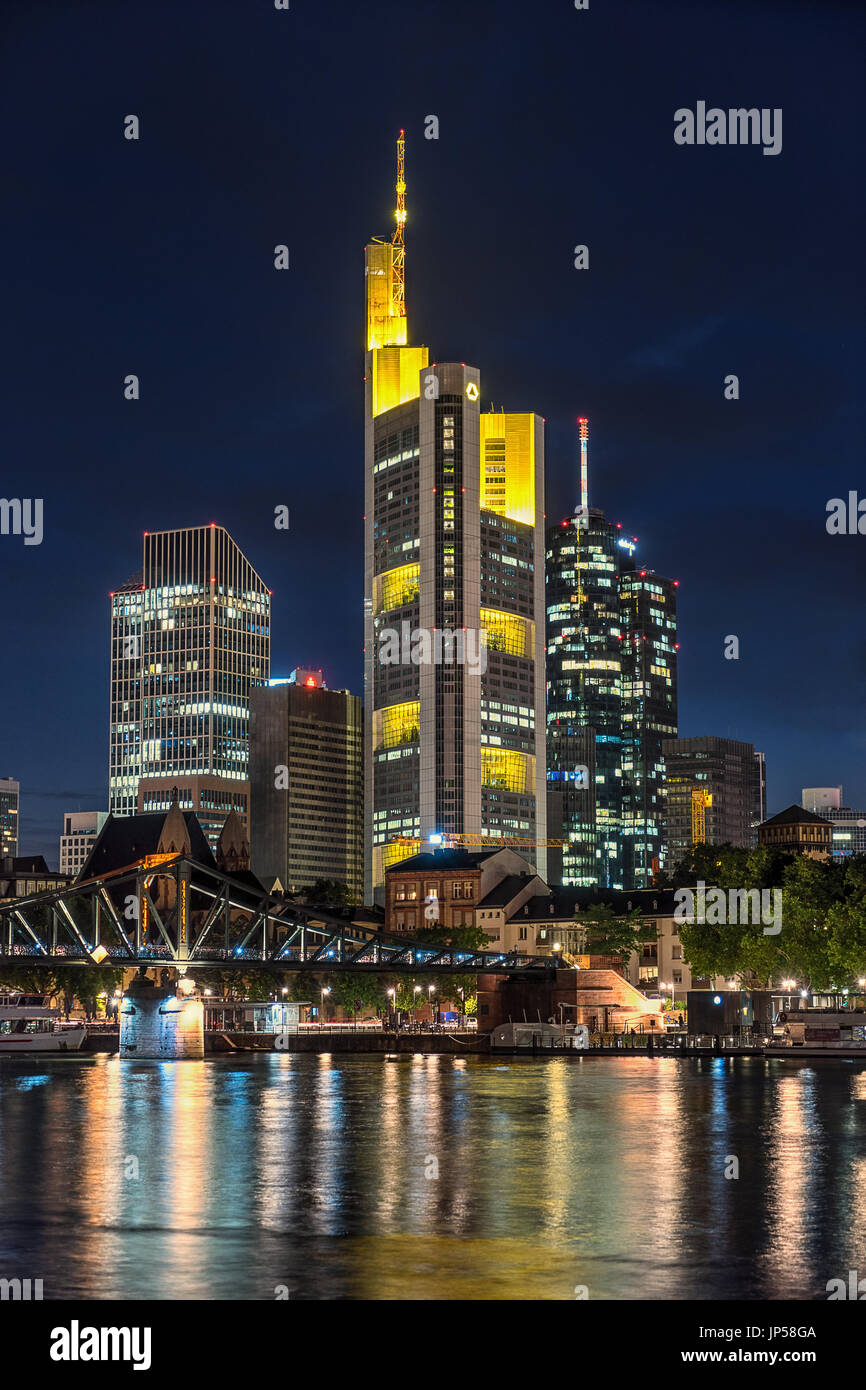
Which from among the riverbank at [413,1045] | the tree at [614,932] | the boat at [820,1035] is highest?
the tree at [614,932]

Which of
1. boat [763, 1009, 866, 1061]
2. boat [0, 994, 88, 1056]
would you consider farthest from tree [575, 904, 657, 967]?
boat [0, 994, 88, 1056]

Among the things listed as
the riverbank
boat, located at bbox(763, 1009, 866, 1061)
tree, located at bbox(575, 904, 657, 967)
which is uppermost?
tree, located at bbox(575, 904, 657, 967)

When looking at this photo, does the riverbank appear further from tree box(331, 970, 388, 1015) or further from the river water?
the river water

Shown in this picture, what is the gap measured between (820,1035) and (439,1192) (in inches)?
3511

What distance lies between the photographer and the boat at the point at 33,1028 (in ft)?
526

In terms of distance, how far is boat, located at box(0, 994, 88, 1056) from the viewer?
16038 centimetres

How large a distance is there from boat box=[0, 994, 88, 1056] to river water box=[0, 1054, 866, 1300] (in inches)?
2716

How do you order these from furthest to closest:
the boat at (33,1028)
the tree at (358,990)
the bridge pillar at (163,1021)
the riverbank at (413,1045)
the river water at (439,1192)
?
1. the tree at (358,990)
2. the boat at (33,1028)
3. the bridge pillar at (163,1021)
4. the riverbank at (413,1045)
5. the river water at (439,1192)

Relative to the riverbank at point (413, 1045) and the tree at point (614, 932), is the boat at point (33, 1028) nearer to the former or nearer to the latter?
the riverbank at point (413, 1045)

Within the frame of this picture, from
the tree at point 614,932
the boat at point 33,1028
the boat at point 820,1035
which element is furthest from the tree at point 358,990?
the boat at point 820,1035

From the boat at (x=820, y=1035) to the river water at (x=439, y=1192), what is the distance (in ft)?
110
